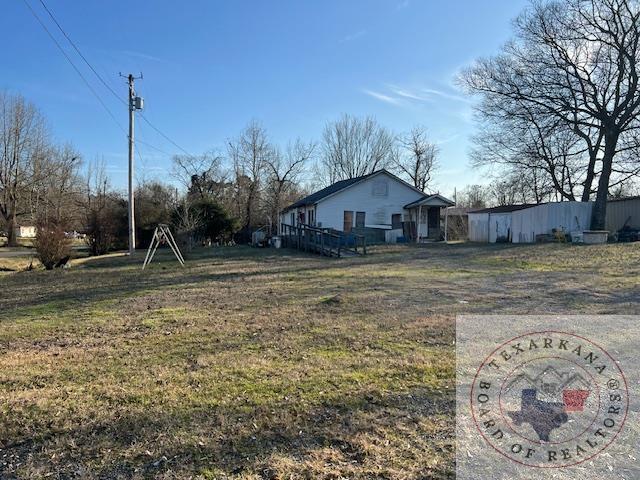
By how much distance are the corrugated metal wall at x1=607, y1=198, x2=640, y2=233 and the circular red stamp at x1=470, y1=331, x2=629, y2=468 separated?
26230mm

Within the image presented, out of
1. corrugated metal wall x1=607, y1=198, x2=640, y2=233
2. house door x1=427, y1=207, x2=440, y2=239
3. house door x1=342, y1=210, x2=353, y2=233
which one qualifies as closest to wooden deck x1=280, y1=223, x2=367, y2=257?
house door x1=342, y1=210, x2=353, y2=233

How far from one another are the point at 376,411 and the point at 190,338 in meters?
2.91

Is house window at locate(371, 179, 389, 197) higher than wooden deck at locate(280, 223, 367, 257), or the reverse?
house window at locate(371, 179, 389, 197)

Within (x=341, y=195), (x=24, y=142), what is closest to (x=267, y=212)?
(x=341, y=195)

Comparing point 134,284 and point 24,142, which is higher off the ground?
Result: point 24,142

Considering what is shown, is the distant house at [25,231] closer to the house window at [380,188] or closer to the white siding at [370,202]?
the white siding at [370,202]

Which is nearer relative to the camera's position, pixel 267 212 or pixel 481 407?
pixel 481 407

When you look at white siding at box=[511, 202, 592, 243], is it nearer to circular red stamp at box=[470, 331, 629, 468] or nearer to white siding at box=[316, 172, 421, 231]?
white siding at box=[316, 172, 421, 231]

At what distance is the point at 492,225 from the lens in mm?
28375

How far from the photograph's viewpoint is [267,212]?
139ft

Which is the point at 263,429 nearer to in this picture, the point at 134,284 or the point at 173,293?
the point at 173,293

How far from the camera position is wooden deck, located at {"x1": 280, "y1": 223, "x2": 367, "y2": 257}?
64.1ft

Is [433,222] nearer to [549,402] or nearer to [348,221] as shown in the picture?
[348,221]

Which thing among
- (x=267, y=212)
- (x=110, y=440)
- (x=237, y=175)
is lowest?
(x=110, y=440)
